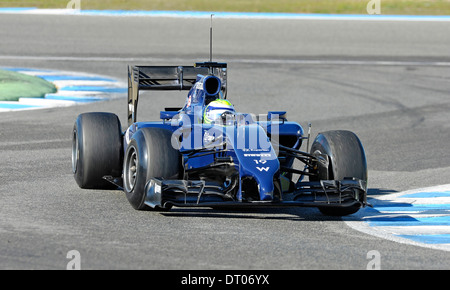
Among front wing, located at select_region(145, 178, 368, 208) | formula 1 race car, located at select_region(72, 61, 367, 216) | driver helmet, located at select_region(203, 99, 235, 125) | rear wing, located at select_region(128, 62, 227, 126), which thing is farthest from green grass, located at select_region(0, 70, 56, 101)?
front wing, located at select_region(145, 178, 368, 208)

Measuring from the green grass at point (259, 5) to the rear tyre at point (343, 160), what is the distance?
28.7 metres

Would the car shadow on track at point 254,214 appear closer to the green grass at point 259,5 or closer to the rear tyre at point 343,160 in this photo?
the rear tyre at point 343,160

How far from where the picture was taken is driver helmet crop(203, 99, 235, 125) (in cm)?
925

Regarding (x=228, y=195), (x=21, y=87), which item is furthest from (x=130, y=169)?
(x=21, y=87)

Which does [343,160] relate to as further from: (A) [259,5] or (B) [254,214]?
(A) [259,5]

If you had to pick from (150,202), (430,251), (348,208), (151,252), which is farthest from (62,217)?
(430,251)

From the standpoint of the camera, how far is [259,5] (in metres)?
39.2

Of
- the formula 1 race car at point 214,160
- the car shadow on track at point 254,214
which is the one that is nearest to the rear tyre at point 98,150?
the formula 1 race car at point 214,160

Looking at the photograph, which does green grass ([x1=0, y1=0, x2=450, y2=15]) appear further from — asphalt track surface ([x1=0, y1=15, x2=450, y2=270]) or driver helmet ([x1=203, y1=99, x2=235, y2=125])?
driver helmet ([x1=203, y1=99, x2=235, y2=125])

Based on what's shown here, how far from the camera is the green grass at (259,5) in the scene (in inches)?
1487

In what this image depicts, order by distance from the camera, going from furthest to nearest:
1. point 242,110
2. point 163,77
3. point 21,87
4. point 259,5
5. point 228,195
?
point 259,5, point 21,87, point 242,110, point 163,77, point 228,195

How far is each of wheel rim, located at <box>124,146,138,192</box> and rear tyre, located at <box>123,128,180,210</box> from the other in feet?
0.59

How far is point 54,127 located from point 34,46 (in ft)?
41.6

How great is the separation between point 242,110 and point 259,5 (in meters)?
22.6
